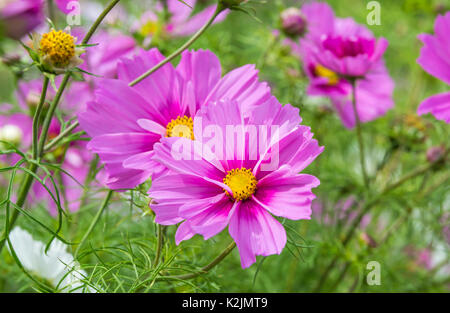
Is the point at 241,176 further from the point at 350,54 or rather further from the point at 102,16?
the point at 350,54

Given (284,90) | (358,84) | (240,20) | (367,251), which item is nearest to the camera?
(367,251)

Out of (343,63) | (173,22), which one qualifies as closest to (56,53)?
(343,63)

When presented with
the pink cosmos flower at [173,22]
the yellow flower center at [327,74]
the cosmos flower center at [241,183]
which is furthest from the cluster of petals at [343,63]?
the cosmos flower center at [241,183]

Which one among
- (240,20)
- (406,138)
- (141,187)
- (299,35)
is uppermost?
(240,20)

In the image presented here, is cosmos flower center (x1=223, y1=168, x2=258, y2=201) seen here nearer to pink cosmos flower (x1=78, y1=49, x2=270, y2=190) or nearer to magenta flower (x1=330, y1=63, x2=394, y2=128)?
pink cosmos flower (x1=78, y1=49, x2=270, y2=190)

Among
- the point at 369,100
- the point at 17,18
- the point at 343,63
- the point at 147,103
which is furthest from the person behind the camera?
the point at 369,100

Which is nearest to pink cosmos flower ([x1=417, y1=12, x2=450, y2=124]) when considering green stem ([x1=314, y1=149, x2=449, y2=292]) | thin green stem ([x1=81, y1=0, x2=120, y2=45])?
green stem ([x1=314, y1=149, x2=449, y2=292])

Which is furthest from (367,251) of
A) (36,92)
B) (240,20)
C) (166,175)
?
(240,20)

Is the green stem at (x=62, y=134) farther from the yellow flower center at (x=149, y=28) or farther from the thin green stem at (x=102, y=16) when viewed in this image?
the yellow flower center at (x=149, y=28)
